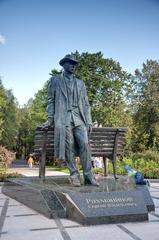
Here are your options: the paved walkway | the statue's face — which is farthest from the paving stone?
the statue's face

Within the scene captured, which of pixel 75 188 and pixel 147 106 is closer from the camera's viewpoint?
pixel 75 188

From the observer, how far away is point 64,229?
5.82 meters

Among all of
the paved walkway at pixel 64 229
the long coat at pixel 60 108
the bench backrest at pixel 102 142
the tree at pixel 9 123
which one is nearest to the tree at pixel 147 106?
the tree at pixel 9 123

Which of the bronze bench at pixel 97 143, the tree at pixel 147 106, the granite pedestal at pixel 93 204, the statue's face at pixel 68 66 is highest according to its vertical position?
the tree at pixel 147 106

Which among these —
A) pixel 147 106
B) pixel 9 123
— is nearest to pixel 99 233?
pixel 147 106

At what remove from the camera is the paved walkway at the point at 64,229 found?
17.6ft

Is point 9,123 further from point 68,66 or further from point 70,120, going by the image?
point 70,120

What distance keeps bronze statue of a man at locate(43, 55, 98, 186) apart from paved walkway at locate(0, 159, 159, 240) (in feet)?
4.58

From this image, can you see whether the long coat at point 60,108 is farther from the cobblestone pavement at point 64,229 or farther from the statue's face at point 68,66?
the cobblestone pavement at point 64,229

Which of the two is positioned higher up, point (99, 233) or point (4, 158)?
point (4, 158)

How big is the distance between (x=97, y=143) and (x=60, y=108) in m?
2.09

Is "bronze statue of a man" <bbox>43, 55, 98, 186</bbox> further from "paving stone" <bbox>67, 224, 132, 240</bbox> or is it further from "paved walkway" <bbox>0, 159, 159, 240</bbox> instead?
"paving stone" <bbox>67, 224, 132, 240</bbox>

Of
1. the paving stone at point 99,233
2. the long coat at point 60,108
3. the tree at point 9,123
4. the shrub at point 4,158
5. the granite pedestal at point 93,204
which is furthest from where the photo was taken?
the tree at point 9,123

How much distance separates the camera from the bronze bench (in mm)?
8773
